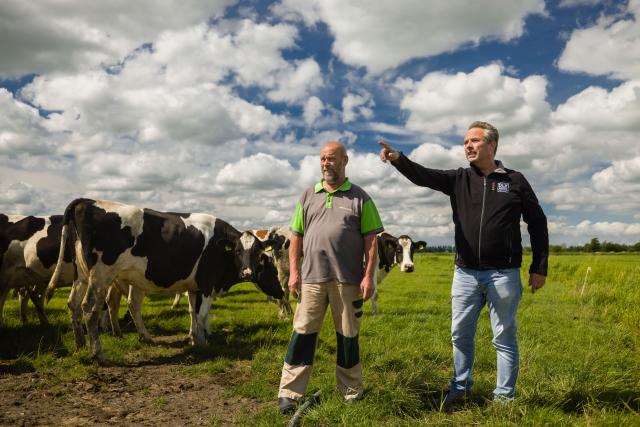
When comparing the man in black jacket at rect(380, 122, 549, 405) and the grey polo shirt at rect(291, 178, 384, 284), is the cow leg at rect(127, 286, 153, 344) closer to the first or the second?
the grey polo shirt at rect(291, 178, 384, 284)

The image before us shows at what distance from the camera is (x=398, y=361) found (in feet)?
20.8

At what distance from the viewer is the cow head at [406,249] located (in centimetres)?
1388

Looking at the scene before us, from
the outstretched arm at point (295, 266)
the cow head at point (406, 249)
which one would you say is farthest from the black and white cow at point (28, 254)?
the cow head at point (406, 249)

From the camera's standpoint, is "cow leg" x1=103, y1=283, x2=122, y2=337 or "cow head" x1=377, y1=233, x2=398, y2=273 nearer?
"cow leg" x1=103, y1=283, x2=122, y2=337

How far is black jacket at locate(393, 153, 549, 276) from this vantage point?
4332 mm

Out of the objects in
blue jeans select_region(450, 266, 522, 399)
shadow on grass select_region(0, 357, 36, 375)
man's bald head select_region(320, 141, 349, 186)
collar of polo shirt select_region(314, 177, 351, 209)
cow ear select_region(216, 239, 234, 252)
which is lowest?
shadow on grass select_region(0, 357, 36, 375)

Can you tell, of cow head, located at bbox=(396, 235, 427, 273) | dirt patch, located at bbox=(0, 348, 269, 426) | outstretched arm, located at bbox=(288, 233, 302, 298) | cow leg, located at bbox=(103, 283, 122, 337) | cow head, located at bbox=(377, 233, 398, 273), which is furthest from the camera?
cow head, located at bbox=(396, 235, 427, 273)

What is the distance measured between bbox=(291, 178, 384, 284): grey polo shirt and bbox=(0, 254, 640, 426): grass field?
48.7 inches

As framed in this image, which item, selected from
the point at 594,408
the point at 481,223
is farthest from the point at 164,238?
the point at 594,408

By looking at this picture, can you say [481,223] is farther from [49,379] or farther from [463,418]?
[49,379]

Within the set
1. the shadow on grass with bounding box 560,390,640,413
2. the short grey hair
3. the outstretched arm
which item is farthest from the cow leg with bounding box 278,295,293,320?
the short grey hair

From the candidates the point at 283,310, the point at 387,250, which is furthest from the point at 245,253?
the point at 387,250

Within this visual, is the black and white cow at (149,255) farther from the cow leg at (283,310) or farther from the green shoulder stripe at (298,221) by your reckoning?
the green shoulder stripe at (298,221)

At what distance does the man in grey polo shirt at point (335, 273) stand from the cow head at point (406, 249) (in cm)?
939
